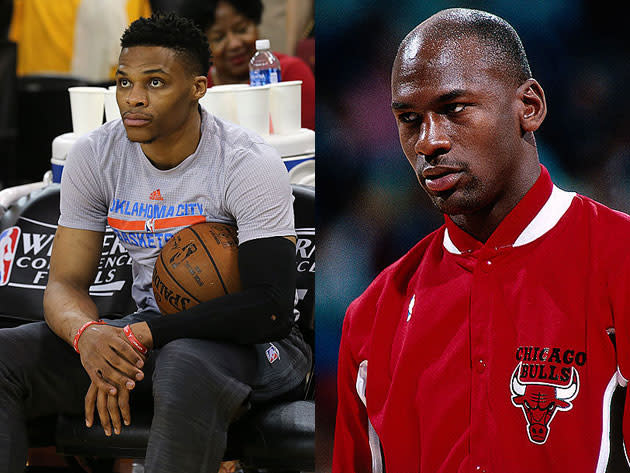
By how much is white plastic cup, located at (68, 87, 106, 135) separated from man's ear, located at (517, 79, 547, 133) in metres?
2.37

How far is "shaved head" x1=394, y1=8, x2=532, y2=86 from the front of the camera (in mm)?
1375

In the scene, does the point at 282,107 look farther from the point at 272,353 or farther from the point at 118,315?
the point at 272,353

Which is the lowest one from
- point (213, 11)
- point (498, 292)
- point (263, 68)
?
point (498, 292)

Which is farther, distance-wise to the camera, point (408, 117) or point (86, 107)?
point (86, 107)

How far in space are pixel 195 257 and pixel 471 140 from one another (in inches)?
45.5

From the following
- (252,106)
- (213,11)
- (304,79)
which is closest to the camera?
(252,106)

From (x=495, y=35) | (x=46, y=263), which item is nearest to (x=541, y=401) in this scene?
(x=495, y=35)

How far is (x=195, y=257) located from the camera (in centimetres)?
240

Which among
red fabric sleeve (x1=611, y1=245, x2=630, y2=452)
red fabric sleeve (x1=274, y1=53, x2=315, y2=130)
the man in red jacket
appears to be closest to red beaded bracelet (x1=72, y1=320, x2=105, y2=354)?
the man in red jacket

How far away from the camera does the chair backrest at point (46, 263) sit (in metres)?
2.77

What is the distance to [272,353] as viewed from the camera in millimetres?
2486

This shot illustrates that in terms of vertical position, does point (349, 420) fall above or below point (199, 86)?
below

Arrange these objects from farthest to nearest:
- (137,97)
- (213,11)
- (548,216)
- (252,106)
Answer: (213,11)
(252,106)
(137,97)
(548,216)

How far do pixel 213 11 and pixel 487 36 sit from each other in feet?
11.8
